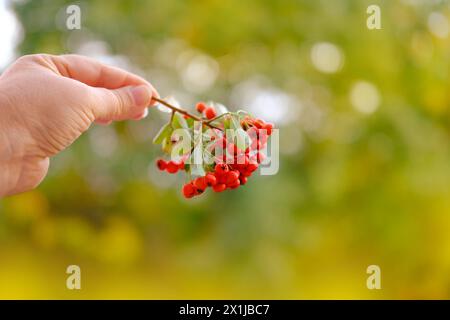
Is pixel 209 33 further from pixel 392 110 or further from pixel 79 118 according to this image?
pixel 79 118

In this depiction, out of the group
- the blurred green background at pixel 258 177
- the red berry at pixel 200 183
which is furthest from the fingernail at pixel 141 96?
the blurred green background at pixel 258 177

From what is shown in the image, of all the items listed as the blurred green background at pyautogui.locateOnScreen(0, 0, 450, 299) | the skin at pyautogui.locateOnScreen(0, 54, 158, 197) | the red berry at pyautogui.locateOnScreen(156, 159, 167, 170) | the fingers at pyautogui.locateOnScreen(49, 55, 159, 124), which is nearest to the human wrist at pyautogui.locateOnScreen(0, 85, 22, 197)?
the skin at pyautogui.locateOnScreen(0, 54, 158, 197)

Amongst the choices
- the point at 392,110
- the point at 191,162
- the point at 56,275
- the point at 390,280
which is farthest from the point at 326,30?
the point at 191,162

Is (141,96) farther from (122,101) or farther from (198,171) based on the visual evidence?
(198,171)

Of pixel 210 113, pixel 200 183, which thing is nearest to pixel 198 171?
pixel 200 183

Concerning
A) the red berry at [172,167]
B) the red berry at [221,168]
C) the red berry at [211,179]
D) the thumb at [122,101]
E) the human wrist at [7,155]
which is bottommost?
the red berry at [211,179]

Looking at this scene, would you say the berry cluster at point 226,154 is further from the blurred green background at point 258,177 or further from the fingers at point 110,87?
the blurred green background at point 258,177

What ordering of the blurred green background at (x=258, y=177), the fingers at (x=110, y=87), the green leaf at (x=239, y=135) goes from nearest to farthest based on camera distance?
the green leaf at (x=239, y=135), the fingers at (x=110, y=87), the blurred green background at (x=258, y=177)
